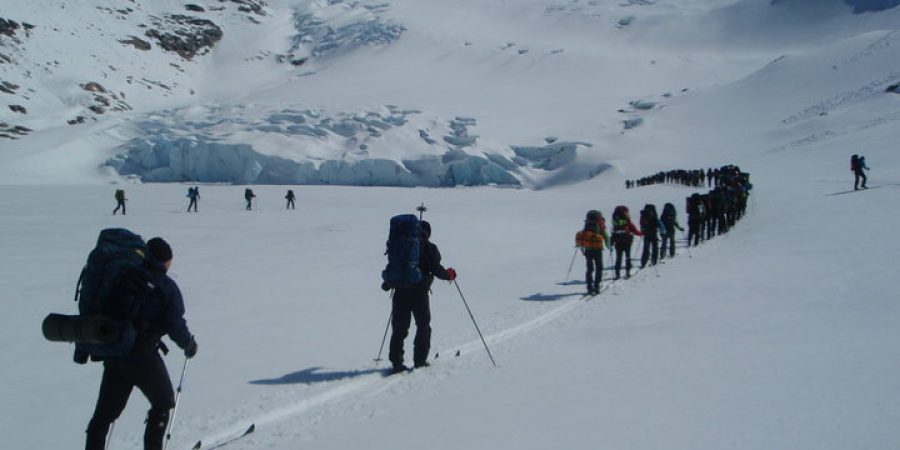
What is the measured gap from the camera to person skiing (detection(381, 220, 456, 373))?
5.61 meters

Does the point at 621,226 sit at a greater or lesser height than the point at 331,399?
greater

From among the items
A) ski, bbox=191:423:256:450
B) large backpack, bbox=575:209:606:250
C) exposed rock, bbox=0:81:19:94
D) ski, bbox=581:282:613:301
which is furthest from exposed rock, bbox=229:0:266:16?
ski, bbox=191:423:256:450

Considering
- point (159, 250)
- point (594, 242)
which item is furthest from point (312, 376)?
point (594, 242)

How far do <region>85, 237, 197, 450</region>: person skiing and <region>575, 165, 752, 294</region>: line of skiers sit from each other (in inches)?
261

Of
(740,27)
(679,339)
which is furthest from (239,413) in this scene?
(740,27)

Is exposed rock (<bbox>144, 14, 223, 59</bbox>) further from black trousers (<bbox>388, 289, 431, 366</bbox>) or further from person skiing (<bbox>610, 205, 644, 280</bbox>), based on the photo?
black trousers (<bbox>388, 289, 431, 366</bbox>)

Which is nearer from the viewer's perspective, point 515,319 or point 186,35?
point 515,319

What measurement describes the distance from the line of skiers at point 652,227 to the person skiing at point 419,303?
4.01 m

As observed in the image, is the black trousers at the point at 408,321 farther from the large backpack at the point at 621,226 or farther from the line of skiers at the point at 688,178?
the line of skiers at the point at 688,178

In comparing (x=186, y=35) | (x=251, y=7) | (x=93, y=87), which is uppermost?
(x=251, y=7)

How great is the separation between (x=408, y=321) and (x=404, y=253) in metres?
0.73

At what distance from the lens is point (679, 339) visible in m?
5.52

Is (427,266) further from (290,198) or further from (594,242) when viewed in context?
(290,198)

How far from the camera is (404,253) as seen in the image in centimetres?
543
